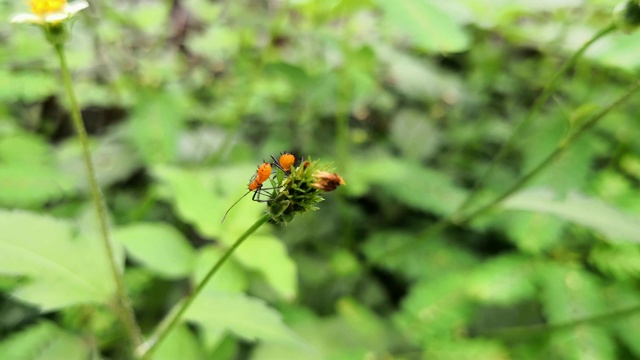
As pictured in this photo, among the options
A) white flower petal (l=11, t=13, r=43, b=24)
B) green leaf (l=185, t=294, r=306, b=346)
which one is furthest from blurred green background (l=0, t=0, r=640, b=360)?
white flower petal (l=11, t=13, r=43, b=24)

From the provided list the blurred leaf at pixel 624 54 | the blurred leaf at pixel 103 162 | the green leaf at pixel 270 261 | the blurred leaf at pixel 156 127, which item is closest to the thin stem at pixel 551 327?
the blurred leaf at pixel 624 54

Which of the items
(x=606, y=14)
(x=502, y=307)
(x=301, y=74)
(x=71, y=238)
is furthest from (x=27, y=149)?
(x=606, y=14)

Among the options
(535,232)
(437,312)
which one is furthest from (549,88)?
(437,312)

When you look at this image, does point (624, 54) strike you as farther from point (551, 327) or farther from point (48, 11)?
point (48, 11)

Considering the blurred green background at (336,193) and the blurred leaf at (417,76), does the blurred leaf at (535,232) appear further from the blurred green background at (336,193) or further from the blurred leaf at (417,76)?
the blurred leaf at (417,76)

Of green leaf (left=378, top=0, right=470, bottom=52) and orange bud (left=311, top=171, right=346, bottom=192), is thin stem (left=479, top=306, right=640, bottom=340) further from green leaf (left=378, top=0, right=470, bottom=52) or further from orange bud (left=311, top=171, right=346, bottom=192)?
orange bud (left=311, top=171, right=346, bottom=192)

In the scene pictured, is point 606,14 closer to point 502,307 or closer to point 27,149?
point 502,307
